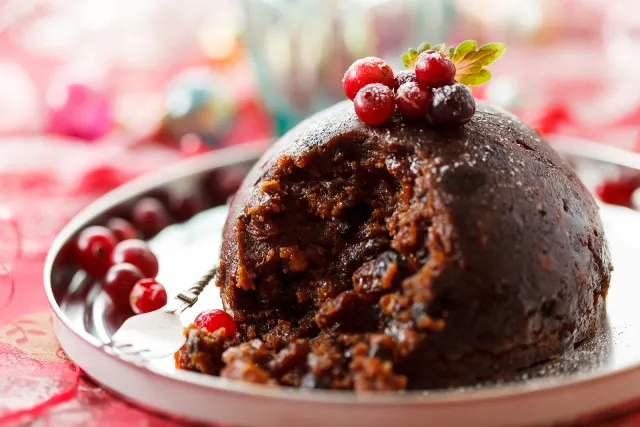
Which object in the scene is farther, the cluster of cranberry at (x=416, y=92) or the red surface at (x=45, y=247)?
the cluster of cranberry at (x=416, y=92)

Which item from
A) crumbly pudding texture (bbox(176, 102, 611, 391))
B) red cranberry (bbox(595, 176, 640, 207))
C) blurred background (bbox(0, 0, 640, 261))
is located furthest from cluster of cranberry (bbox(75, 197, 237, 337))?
red cranberry (bbox(595, 176, 640, 207))

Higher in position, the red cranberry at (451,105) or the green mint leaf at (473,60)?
the green mint leaf at (473,60)

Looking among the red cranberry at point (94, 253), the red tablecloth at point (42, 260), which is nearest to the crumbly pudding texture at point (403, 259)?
the red tablecloth at point (42, 260)

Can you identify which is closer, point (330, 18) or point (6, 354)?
point (6, 354)

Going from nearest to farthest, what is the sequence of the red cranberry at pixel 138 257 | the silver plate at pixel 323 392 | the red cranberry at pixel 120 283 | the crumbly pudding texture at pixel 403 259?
1. the silver plate at pixel 323 392
2. the crumbly pudding texture at pixel 403 259
3. the red cranberry at pixel 120 283
4. the red cranberry at pixel 138 257

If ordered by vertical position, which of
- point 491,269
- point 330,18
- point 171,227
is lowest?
point 171,227

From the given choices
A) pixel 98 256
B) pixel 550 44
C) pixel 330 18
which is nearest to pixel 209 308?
pixel 98 256

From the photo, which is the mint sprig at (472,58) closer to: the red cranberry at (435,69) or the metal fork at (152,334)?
the red cranberry at (435,69)

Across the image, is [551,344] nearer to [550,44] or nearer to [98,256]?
[98,256]
